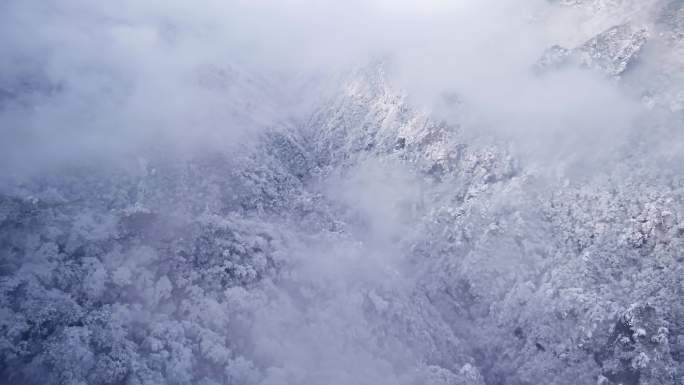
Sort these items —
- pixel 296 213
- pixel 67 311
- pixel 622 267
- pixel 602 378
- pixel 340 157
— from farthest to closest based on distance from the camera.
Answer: pixel 340 157, pixel 296 213, pixel 67 311, pixel 622 267, pixel 602 378

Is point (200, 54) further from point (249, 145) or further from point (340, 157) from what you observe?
point (340, 157)

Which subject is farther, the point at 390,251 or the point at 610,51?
the point at 390,251

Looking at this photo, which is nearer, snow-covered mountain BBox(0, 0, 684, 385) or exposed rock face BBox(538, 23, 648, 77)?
snow-covered mountain BBox(0, 0, 684, 385)

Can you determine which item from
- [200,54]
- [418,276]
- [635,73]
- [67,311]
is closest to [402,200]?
[418,276]

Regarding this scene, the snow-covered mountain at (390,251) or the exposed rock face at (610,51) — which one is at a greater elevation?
the exposed rock face at (610,51)

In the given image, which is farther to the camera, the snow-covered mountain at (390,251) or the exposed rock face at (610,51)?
the exposed rock face at (610,51)

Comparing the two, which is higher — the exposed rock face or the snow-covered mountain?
the exposed rock face

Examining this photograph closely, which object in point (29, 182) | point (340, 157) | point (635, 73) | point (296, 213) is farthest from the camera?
point (340, 157)

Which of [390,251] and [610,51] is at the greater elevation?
[610,51]
